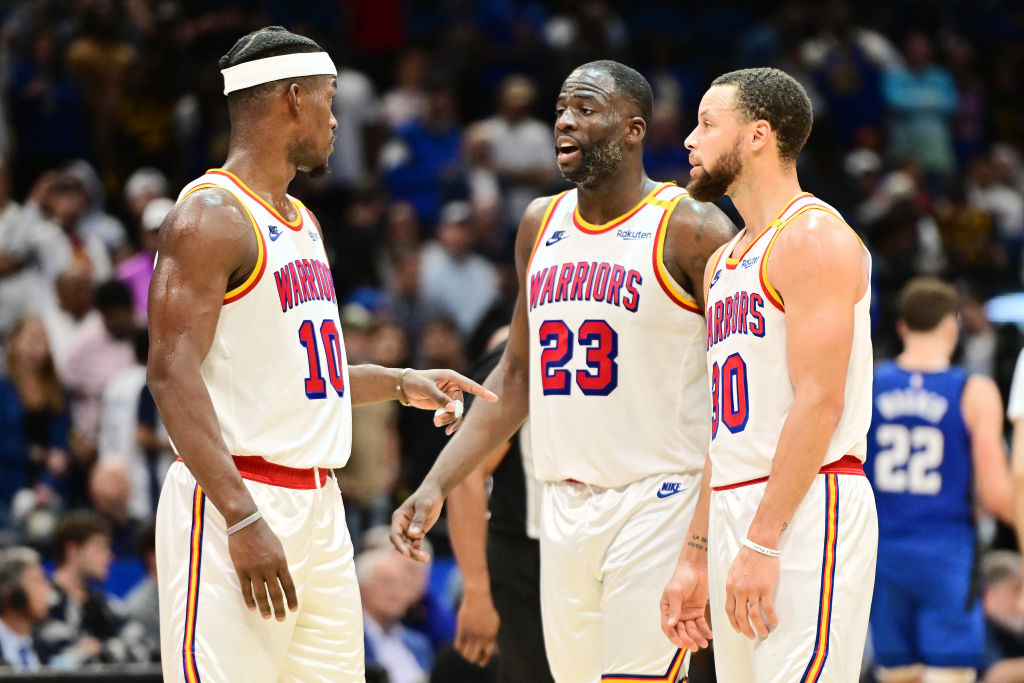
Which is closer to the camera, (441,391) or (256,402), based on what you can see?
(256,402)

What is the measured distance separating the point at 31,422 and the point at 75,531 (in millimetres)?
2391

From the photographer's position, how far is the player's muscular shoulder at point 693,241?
5.48 m

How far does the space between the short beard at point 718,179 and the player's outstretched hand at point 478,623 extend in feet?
8.62

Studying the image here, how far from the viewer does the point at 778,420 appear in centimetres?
473

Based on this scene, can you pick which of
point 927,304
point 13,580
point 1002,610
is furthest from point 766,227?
point 1002,610

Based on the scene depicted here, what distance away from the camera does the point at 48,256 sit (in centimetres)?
1212

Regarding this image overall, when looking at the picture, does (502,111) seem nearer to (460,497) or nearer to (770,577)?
(460,497)

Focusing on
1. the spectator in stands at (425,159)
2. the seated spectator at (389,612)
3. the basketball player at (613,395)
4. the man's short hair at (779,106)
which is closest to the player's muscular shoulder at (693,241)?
the basketball player at (613,395)

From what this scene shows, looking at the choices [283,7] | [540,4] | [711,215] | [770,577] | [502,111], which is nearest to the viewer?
[770,577]

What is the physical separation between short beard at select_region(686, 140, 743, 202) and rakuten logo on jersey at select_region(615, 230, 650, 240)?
0.42 metres

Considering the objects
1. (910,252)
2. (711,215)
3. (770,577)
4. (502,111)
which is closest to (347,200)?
(502,111)

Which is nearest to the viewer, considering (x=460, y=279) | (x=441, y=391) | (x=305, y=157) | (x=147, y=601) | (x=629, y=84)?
(x=305, y=157)

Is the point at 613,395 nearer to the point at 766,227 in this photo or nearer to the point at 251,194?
the point at 766,227

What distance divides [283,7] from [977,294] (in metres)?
8.51
